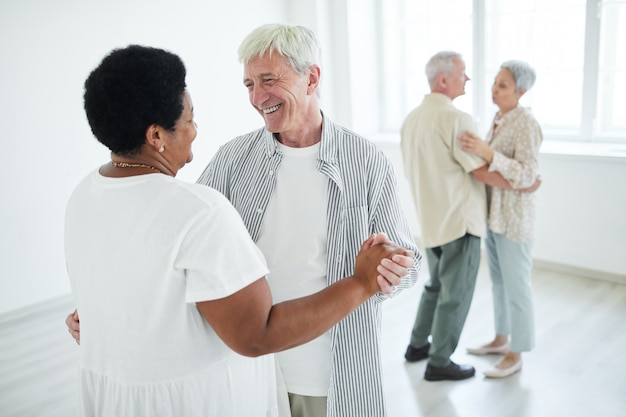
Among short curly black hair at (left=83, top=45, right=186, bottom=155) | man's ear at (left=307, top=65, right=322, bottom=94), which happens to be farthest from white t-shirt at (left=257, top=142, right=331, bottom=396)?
short curly black hair at (left=83, top=45, right=186, bottom=155)

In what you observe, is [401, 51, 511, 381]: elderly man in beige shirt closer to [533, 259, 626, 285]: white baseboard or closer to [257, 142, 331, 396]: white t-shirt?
[257, 142, 331, 396]: white t-shirt

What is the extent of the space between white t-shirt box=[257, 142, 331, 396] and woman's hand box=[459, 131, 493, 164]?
1.36m

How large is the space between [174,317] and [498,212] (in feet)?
7.29

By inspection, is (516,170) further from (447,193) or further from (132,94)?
(132,94)

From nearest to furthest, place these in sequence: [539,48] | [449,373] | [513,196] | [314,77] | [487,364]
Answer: [314,77] → [513,196] → [449,373] → [487,364] → [539,48]

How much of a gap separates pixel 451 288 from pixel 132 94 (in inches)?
90.4

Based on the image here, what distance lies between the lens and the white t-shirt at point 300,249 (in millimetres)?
1659

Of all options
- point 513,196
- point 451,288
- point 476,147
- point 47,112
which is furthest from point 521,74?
point 47,112

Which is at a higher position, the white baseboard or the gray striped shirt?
the gray striped shirt

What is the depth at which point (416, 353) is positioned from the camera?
3375 mm

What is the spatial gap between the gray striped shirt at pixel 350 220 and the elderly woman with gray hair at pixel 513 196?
1314 millimetres

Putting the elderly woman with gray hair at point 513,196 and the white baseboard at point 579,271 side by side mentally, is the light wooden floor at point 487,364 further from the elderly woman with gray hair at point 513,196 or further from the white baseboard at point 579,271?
the elderly woman with gray hair at point 513,196

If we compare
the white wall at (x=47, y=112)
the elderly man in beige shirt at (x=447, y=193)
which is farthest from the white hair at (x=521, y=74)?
the white wall at (x=47, y=112)

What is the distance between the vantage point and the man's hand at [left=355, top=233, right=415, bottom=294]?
1.31 m
